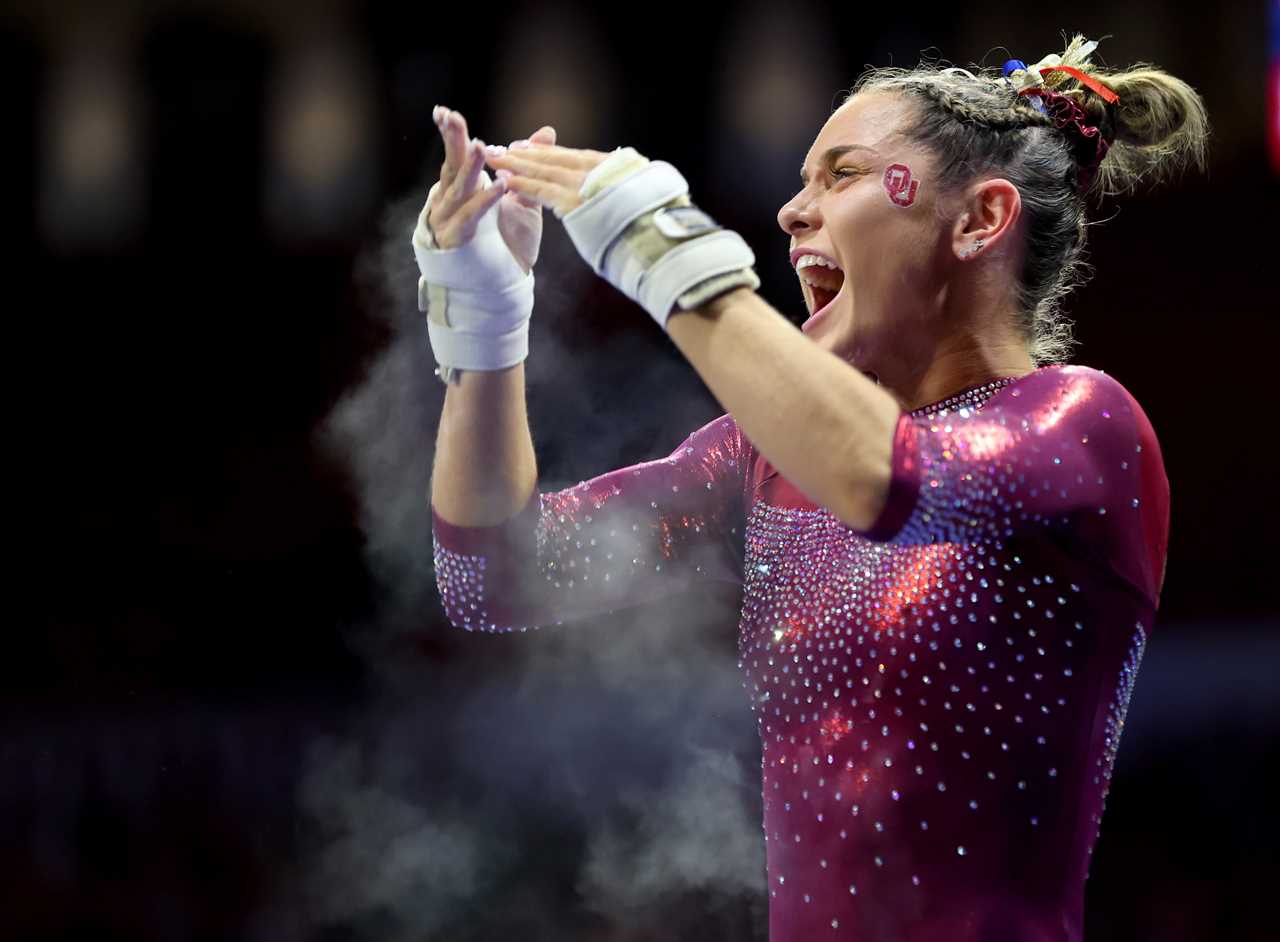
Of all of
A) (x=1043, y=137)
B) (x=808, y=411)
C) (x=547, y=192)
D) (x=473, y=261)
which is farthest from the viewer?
(x=1043, y=137)

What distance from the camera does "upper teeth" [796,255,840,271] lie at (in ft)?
3.33

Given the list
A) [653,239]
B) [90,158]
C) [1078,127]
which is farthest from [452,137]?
[90,158]

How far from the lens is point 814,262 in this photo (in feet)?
3.37

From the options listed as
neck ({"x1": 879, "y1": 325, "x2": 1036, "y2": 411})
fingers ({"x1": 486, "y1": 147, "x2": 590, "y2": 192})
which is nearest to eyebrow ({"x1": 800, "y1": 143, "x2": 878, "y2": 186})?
neck ({"x1": 879, "y1": 325, "x2": 1036, "y2": 411})

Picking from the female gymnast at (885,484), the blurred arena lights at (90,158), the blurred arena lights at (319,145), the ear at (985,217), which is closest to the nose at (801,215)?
the female gymnast at (885,484)

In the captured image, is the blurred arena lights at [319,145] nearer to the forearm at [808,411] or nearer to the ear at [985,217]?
the ear at [985,217]

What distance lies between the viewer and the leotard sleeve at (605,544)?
1.02 meters

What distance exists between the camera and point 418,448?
1540mm

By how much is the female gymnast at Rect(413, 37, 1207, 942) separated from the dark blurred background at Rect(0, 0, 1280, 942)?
37.7 inches

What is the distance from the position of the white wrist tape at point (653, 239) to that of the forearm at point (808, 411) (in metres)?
0.03

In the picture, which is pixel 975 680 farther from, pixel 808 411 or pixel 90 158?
pixel 90 158

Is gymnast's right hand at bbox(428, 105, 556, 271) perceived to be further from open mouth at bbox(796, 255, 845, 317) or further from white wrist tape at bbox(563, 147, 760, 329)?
open mouth at bbox(796, 255, 845, 317)

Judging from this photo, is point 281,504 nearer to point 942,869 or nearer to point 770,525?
point 770,525

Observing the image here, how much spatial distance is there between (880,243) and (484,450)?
1.12 ft
